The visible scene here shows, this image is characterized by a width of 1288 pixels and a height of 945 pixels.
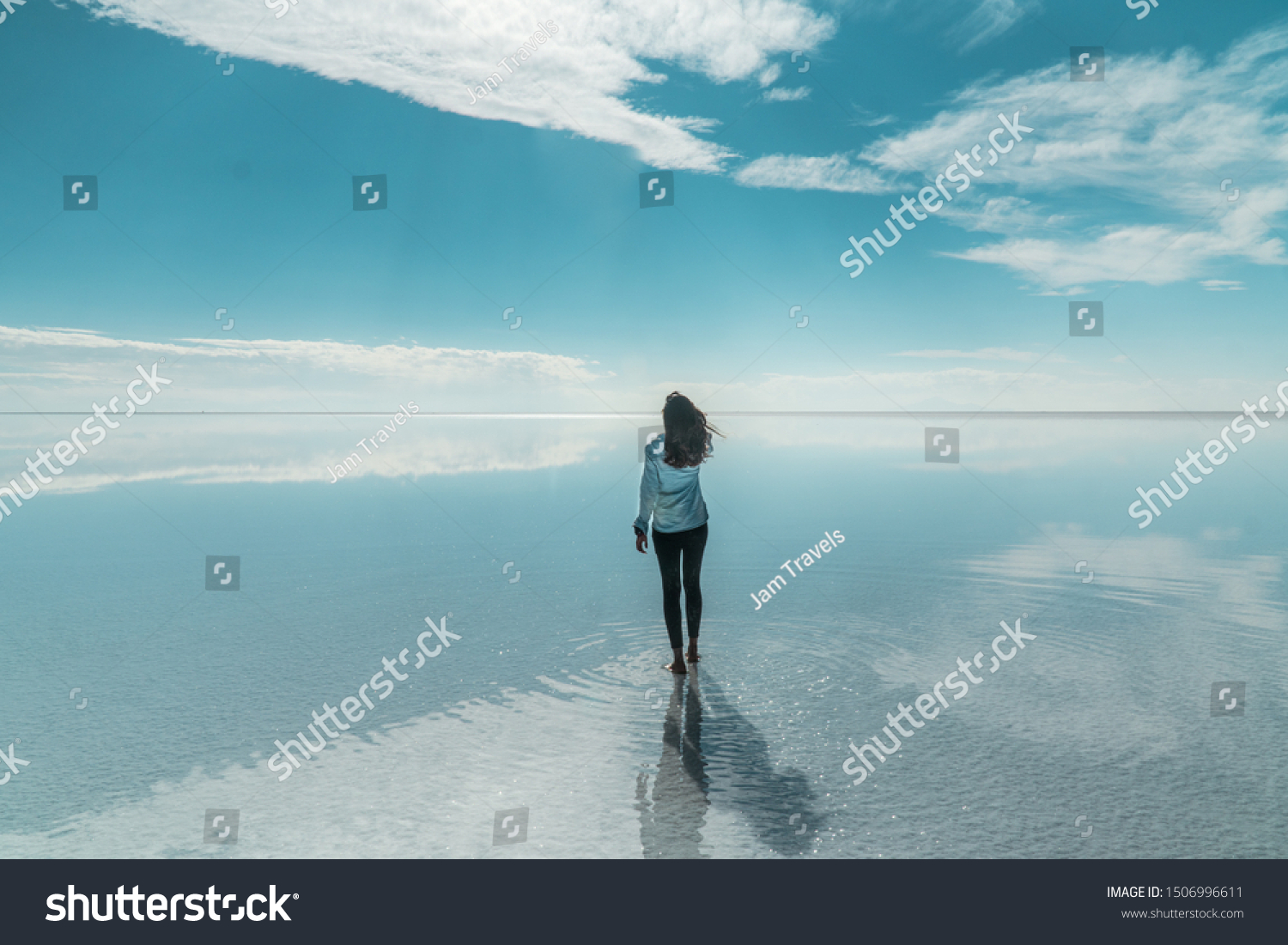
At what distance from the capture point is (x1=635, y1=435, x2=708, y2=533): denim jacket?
827 cm

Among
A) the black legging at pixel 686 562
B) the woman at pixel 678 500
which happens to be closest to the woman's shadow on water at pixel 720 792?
the black legging at pixel 686 562

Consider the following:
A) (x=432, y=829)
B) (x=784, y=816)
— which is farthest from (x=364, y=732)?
(x=784, y=816)

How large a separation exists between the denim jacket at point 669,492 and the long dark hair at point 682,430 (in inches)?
3.6

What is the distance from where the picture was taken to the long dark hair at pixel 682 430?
26.9 ft

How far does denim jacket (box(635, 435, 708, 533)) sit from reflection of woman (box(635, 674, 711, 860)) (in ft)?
7.35

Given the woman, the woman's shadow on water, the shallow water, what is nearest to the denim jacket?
the woman

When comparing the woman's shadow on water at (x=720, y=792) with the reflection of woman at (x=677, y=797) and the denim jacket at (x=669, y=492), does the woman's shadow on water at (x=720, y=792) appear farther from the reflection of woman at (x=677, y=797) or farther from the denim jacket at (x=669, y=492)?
the denim jacket at (x=669, y=492)

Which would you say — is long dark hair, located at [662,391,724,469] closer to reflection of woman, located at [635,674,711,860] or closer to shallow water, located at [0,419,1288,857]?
shallow water, located at [0,419,1288,857]

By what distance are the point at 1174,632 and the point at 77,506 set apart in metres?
21.6

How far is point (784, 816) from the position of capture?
4902mm

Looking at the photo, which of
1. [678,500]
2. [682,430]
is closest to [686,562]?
[678,500]

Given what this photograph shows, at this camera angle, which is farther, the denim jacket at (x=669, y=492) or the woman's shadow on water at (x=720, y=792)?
the denim jacket at (x=669, y=492)

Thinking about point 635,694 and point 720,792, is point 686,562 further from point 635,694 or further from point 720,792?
point 720,792
